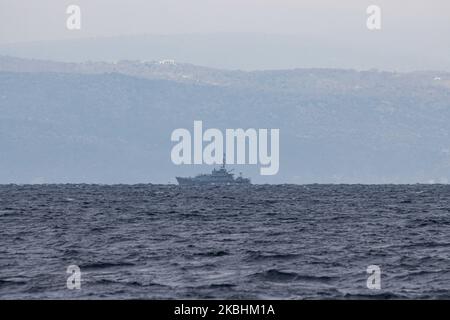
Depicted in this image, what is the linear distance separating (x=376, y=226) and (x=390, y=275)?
94.2 feet

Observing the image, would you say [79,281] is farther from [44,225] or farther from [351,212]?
[351,212]

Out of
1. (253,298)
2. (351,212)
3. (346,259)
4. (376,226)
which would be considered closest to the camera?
(253,298)

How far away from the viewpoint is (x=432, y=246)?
2128 inches

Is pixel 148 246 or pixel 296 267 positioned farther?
pixel 148 246

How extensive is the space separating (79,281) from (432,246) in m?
20.5
